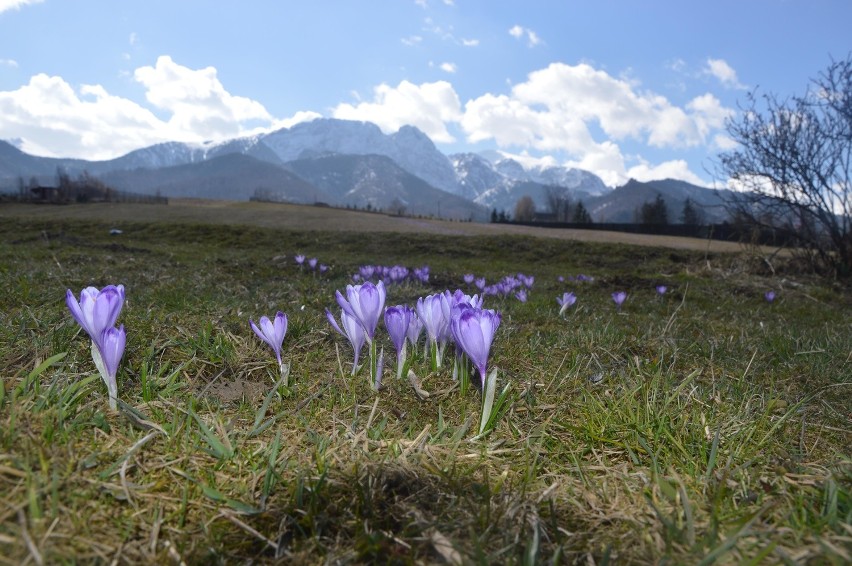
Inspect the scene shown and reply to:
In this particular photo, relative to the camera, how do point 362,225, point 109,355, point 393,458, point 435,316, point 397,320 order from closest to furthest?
point 393,458, point 109,355, point 397,320, point 435,316, point 362,225

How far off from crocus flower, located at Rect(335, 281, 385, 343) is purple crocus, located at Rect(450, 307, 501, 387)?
39 centimetres

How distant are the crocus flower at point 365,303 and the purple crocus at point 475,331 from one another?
1.29 feet

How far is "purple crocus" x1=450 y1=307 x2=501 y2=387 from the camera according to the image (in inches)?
68.2

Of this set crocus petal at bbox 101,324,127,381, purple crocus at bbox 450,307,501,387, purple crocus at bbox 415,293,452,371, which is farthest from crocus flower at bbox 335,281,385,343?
crocus petal at bbox 101,324,127,381

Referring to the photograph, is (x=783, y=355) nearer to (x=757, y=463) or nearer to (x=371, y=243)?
(x=757, y=463)

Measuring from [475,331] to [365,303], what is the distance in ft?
1.70

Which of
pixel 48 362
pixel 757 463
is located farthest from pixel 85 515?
pixel 757 463

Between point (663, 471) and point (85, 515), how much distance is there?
59.8 inches

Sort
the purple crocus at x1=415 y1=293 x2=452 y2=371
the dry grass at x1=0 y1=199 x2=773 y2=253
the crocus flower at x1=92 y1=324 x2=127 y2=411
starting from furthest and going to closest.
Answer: the dry grass at x1=0 y1=199 x2=773 y2=253 → the purple crocus at x1=415 y1=293 x2=452 y2=371 → the crocus flower at x1=92 y1=324 x2=127 y2=411

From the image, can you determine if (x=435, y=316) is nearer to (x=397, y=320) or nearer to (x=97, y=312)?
(x=397, y=320)

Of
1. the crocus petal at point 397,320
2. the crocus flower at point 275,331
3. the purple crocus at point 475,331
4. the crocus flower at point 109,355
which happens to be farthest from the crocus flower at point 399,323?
the crocus flower at point 109,355

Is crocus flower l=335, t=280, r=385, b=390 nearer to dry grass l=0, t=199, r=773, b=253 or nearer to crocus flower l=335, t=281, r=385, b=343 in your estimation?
crocus flower l=335, t=281, r=385, b=343

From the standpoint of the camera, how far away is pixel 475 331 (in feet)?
5.74

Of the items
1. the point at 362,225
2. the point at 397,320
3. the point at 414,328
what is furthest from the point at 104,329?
the point at 362,225
